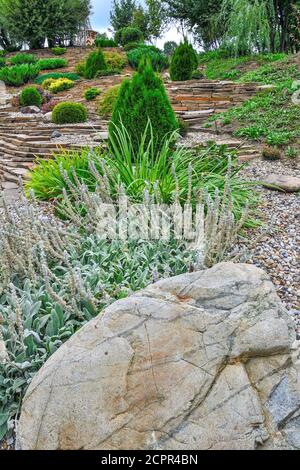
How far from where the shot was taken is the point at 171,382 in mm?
1451

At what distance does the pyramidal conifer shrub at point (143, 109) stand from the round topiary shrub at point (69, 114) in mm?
4405

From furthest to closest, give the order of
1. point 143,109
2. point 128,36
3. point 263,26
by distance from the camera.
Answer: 1. point 128,36
2. point 263,26
3. point 143,109

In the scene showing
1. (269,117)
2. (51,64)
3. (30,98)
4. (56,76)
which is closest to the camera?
(269,117)

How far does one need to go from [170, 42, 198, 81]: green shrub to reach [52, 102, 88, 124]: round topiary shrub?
4847 mm

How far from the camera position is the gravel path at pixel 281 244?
2.73m

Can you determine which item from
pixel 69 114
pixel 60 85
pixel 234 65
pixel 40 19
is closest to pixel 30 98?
pixel 60 85

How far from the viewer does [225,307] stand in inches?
66.2

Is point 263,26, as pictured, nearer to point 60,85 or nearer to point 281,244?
point 60,85

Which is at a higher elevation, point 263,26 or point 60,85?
point 263,26

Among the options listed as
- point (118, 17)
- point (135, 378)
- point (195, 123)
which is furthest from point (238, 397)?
point (118, 17)

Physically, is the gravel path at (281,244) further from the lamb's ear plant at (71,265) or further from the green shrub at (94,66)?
the green shrub at (94,66)

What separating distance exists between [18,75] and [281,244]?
16.4 metres
